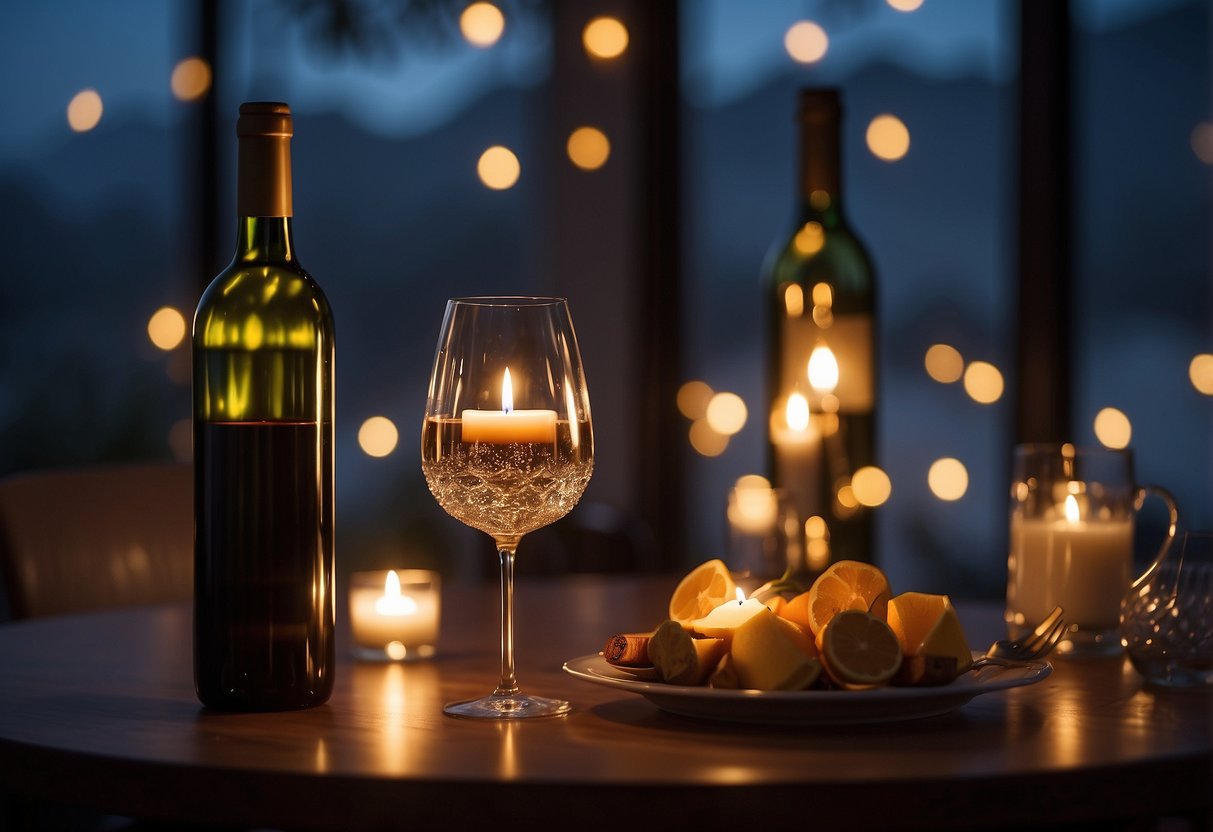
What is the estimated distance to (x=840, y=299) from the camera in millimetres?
1793

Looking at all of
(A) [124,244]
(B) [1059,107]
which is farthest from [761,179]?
(A) [124,244]

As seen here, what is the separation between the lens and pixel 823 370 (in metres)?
1.57

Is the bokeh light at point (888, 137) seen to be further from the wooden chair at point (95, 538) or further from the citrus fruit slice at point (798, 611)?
the citrus fruit slice at point (798, 611)

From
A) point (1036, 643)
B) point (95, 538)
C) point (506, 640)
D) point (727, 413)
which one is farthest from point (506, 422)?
point (727, 413)

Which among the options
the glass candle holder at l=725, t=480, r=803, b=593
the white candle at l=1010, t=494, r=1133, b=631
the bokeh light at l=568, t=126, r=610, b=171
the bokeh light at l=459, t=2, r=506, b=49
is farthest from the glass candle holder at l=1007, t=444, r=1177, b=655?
the bokeh light at l=459, t=2, r=506, b=49

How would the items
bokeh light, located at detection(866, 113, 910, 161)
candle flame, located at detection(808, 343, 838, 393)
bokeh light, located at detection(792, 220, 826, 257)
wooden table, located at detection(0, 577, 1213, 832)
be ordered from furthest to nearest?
bokeh light, located at detection(866, 113, 910, 161) < bokeh light, located at detection(792, 220, 826, 257) < candle flame, located at detection(808, 343, 838, 393) < wooden table, located at detection(0, 577, 1213, 832)

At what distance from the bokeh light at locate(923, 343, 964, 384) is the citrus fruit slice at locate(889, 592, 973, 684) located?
2110 millimetres

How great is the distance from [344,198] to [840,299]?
180 cm

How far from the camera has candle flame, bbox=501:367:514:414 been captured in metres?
0.96

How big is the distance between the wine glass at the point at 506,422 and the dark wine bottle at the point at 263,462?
0.09m

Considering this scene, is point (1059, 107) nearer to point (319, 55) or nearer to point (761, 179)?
point (761, 179)

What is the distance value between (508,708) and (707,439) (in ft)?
7.73

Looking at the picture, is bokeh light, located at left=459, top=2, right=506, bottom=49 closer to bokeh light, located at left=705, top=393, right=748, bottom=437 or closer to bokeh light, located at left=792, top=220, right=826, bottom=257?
bokeh light, located at left=705, top=393, right=748, bottom=437

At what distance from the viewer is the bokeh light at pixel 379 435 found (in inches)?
130
